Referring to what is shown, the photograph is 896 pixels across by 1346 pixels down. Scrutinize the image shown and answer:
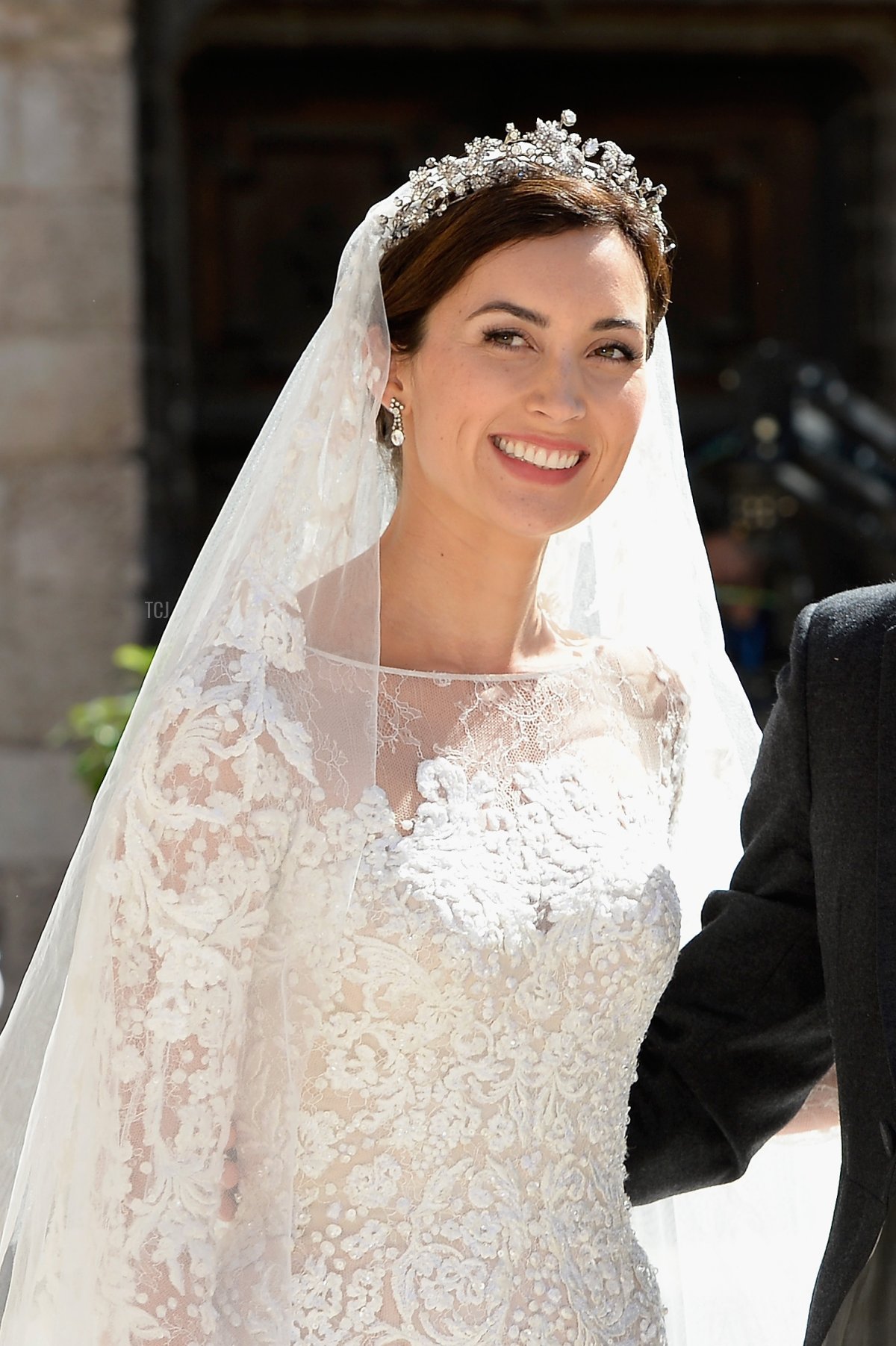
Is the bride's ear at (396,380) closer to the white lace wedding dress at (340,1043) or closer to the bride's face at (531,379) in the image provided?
the bride's face at (531,379)

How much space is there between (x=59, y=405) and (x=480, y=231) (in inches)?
102

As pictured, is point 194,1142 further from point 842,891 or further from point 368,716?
point 842,891

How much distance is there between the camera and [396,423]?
219 cm

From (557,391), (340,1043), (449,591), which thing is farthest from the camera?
(449,591)

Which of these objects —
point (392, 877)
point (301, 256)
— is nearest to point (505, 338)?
point (392, 877)

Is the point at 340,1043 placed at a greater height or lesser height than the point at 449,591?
lesser

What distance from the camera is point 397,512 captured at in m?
2.19

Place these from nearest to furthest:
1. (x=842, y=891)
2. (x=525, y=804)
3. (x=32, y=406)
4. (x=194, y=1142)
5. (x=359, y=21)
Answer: (x=194, y=1142)
(x=842, y=891)
(x=525, y=804)
(x=32, y=406)
(x=359, y=21)

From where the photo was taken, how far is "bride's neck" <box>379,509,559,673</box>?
6.93 feet

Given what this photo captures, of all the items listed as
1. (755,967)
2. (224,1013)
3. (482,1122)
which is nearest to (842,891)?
(755,967)

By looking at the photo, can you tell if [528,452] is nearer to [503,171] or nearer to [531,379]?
[531,379]

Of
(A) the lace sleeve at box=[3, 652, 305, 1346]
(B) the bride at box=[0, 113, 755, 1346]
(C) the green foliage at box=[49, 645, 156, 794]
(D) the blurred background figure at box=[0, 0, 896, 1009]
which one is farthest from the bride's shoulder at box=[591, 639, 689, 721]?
(D) the blurred background figure at box=[0, 0, 896, 1009]

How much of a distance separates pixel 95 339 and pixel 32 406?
0.22m

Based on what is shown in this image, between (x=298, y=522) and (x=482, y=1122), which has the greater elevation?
(x=298, y=522)
